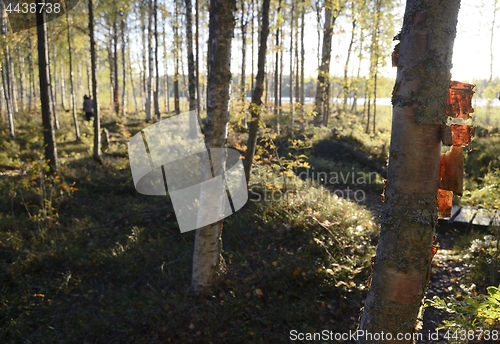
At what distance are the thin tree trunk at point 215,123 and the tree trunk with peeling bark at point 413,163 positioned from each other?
2788 mm

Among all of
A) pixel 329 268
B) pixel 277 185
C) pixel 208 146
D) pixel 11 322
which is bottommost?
pixel 11 322

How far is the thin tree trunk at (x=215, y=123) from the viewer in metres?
4.04

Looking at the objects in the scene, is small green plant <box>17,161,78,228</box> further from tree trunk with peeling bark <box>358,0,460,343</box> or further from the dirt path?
tree trunk with peeling bark <box>358,0,460,343</box>

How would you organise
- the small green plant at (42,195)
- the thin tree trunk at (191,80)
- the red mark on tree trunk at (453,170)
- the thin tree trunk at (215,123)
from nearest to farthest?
the red mark on tree trunk at (453,170) < the thin tree trunk at (215,123) < the small green plant at (42,195) < the thin tree trunk at (191,80)

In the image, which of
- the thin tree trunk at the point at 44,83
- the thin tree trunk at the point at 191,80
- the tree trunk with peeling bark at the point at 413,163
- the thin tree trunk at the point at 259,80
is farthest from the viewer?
the thin tree trunk at the point at 191,80

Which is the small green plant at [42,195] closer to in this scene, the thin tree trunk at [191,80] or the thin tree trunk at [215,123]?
the thin tree trunk at [215,123]

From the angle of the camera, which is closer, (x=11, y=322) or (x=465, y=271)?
(x=11, y=322)

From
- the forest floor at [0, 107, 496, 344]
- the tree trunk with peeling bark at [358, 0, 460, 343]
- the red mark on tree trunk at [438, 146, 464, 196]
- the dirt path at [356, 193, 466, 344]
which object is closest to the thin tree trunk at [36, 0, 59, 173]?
the forest floor at [0, 107, 496, 344]

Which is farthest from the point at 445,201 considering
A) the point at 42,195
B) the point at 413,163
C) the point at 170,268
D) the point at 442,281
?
the point at 42,195

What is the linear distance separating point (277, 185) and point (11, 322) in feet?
17.1

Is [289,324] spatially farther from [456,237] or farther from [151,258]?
[456,237]

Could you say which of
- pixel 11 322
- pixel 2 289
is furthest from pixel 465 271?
pixel 2 289

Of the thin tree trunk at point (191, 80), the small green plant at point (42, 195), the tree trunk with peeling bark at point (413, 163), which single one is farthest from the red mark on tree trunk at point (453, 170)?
the thin tree trunk at point (191, 80)

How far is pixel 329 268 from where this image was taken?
5.21 m
